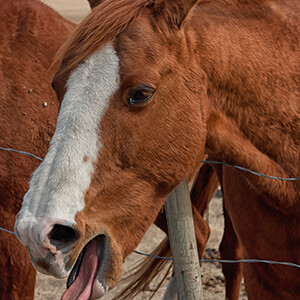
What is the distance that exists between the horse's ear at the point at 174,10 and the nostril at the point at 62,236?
2.60ft

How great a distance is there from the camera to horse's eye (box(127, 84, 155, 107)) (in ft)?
5.64

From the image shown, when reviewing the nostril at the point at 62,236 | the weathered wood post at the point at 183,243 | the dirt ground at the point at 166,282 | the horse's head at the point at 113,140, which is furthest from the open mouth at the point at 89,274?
the dirt ground at the point at 166,282

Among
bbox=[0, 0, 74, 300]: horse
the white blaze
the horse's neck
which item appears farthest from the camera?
bbox=[0, 0, 74, 300]: horse

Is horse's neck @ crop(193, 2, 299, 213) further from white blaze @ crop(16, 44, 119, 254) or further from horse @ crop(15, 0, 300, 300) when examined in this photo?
white blaze @ crop(16, 44, 119, 254)

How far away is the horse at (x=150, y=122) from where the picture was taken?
5.37ft

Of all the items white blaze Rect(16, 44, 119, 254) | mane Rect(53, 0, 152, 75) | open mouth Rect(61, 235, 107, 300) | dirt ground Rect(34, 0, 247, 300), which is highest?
mane Rect(53, 0, 152, 75)

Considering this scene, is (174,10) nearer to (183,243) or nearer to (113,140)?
(113,140)

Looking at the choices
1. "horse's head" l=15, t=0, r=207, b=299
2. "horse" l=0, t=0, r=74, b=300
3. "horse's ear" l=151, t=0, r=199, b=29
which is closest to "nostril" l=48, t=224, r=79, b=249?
"horse's head" l=15, t=0, r=207, b=299

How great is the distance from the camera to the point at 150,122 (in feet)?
5.79

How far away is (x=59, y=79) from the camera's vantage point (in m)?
1.82

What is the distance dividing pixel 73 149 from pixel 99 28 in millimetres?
439

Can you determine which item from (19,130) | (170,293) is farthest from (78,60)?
(170,293)

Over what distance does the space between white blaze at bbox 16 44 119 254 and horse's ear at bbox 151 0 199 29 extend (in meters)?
0.23

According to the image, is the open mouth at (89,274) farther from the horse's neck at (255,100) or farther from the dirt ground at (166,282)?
the dirt ground at (166,282)
